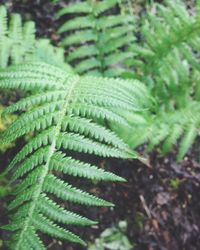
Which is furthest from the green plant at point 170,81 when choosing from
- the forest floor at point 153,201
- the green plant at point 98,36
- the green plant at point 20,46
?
the green plant at point 20,46

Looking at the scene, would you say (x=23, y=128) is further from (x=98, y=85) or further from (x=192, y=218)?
(x=192, y=218)

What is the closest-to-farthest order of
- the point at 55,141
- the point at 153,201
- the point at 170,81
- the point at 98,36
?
1. the point at 55,141
2. the point at 170,81
3. the point at 98,36
4. the point at 153,201

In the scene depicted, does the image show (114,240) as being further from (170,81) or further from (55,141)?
(55,141)

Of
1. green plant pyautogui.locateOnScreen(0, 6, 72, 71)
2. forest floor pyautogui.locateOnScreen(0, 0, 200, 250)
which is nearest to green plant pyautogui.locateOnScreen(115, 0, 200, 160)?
forest floor pyautogui.locateOnScreen(0, 0, 200, 250)

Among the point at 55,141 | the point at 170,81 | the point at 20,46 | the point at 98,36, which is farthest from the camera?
the point at 98,36

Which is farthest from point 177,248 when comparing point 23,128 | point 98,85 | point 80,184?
point 23,128

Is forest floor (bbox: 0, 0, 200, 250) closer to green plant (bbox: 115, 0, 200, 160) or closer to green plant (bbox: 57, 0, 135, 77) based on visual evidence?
green plant (bbox: 115, 0, 200, 160)

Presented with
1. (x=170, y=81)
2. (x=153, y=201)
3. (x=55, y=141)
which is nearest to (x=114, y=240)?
(x=153, y=201)
